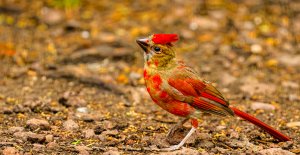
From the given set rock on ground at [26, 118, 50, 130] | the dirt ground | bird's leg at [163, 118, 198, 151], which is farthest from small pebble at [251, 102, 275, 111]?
rock on ground at [26, 118, 50, 130]

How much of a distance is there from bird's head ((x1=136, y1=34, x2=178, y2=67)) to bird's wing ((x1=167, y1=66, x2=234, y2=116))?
0.49 ft

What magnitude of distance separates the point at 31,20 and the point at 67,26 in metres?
0.65

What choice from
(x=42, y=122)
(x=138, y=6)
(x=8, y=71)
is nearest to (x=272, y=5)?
(x=138, y=6)

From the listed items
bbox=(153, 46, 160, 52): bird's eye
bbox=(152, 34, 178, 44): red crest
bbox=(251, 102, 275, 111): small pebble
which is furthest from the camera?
bbox=(251, 102, 275, 111): small pebble

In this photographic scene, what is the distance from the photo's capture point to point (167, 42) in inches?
197

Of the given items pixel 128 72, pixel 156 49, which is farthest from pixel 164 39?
pixel 128 72

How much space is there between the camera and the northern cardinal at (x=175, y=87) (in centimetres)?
499

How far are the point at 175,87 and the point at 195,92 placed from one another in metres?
→ 0.20

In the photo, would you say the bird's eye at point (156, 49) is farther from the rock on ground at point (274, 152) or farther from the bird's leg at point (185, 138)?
the rock on ground at point (274, 152)

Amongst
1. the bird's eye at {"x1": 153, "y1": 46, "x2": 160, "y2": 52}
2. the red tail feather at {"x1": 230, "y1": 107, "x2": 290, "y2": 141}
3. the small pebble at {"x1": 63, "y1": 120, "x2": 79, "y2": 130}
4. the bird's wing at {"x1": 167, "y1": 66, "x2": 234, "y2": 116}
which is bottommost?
the small pebble at {"x1": 63, "y1": 120, "x2": 79, "y2": 130}

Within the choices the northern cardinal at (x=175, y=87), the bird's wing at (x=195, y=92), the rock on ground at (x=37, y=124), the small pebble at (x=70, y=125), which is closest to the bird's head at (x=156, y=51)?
the northern cardinal at (x=175, y=87)

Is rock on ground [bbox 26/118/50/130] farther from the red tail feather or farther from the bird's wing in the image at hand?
the red tail feather

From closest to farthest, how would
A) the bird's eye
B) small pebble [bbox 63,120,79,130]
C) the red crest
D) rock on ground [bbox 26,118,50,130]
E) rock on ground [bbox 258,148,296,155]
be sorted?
rock on ground [bbox 258,148,296,155], the red crest, the bird's eye, rock on ground [bbox 26,118,50,130], small pebble [bbox 63,120,79,130]

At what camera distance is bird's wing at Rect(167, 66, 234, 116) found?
16.5 feet
